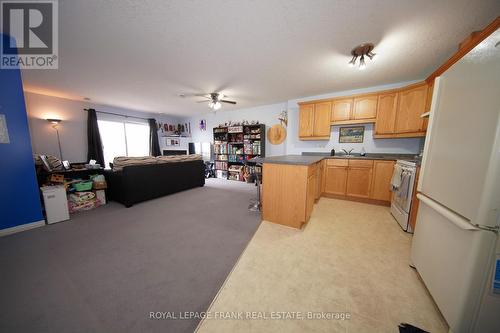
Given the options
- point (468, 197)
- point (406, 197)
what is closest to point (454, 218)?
point (468, 197)

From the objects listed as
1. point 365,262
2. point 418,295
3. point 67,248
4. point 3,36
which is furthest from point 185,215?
point 3,36

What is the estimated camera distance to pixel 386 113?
3.21m

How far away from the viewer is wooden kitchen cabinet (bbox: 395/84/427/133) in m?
2.84

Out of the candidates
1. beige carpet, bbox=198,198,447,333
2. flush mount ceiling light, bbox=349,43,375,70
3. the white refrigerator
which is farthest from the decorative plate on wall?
the white refrigerator

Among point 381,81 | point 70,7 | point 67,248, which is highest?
point 381,81

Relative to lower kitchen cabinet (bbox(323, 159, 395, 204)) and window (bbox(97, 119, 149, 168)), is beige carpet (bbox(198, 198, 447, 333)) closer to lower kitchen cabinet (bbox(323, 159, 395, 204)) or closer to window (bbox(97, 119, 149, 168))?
lower kitchen cabinet (bbox(323, 159, 395, 204))

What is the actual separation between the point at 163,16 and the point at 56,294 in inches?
107

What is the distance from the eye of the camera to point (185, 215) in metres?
2.74

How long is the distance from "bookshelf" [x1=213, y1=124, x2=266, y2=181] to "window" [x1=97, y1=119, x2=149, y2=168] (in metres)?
2.85

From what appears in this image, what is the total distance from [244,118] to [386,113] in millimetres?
3926

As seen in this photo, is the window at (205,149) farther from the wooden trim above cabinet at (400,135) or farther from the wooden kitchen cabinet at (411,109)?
the wooden kitchen cabinet at (411,109)

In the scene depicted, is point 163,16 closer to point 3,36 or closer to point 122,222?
point 3,36

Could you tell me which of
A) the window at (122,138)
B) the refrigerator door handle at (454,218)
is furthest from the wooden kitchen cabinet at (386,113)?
the window at (122,138)

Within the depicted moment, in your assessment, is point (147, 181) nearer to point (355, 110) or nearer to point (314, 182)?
point (314, 182)
